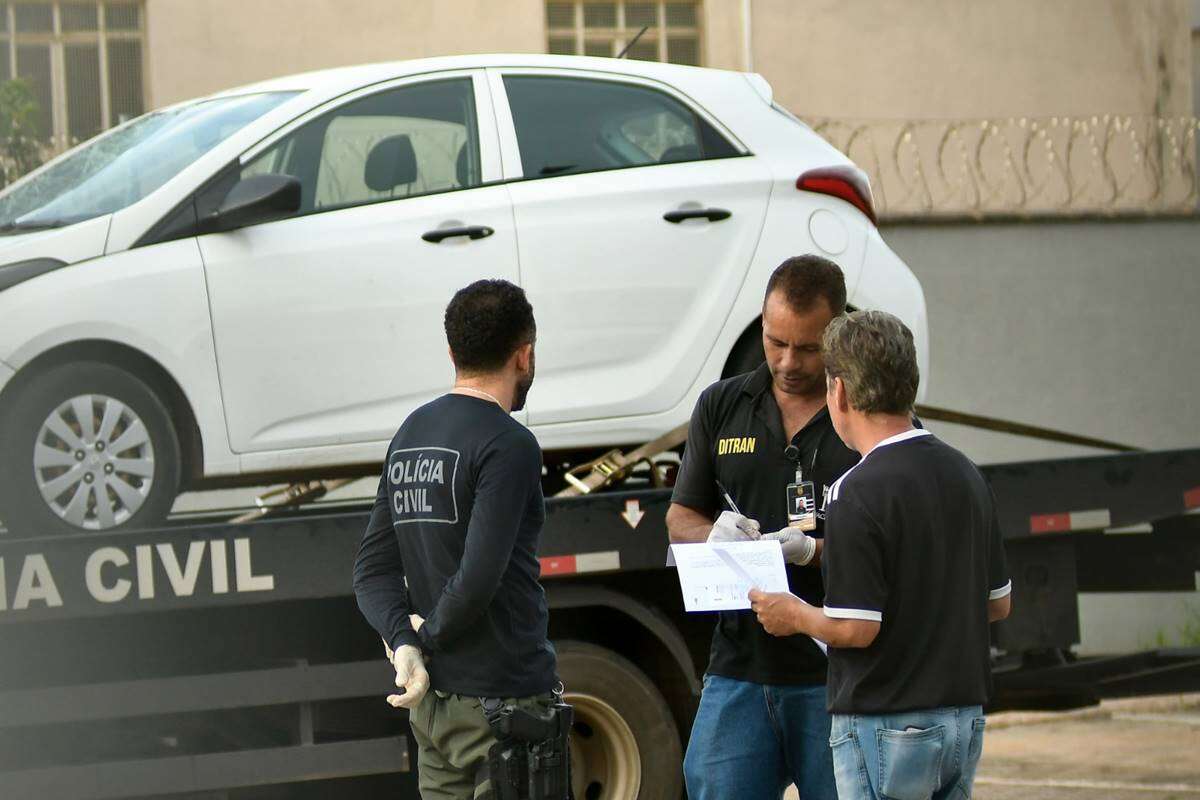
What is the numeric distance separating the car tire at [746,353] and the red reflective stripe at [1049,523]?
99 centimetres

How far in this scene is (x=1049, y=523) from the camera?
16.3ft

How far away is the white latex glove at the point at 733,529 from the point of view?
3.14 m

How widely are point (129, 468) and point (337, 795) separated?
1.12 metres

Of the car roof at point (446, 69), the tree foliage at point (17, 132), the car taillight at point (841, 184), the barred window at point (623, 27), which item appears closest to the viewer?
the car roof at point (446, 69)

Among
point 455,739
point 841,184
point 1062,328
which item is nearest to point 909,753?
point 455,739

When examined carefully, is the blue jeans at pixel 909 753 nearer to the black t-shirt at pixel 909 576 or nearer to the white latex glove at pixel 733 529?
the black t-shirt at pixel 909 576

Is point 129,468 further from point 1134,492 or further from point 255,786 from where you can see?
point 1134,492

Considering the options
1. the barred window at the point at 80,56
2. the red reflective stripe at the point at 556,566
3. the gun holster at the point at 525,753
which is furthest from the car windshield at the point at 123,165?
the barred window at the point at 80,56

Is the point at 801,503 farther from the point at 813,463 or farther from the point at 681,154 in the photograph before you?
the point at 681,154

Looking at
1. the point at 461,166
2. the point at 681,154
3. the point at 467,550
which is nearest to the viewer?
the point at 467,550

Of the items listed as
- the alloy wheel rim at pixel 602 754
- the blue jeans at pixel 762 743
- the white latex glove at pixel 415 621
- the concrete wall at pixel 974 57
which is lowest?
the alloy wheel rim at pixel 602 754

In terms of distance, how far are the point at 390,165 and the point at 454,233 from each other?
302mm

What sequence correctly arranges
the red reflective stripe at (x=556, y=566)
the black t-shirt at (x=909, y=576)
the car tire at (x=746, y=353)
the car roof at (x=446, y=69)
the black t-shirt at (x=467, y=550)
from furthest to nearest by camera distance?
the car tire at (x=746, y=353) → the car roof at (x=446, y=69) → the red reflective stripe at (x=556, y=566) → the black t-shirt at (x=467, y=550) → the black t-shirt at (x=909, y=576)

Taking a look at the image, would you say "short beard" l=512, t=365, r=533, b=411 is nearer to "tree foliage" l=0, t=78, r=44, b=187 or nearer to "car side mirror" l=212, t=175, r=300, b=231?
"car side mirror" l=212, t=175, r=300, b=231
